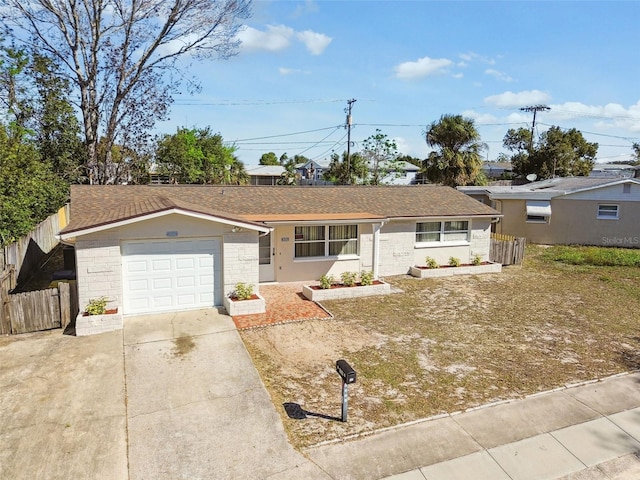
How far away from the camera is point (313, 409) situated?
719 centimetres

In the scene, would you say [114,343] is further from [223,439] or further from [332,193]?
[332,193]

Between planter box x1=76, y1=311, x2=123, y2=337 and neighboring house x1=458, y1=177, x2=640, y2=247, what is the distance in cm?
2052

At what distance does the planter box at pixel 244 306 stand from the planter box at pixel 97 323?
2.72 metres

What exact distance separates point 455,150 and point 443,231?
1563 centimetres


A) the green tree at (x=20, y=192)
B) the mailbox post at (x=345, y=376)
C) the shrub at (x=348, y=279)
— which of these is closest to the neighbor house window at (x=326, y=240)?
the shrub at (x=348, y=279)

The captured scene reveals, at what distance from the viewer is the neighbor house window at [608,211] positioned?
23.5 metres

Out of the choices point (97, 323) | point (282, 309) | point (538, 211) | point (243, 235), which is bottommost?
point (282, 309)

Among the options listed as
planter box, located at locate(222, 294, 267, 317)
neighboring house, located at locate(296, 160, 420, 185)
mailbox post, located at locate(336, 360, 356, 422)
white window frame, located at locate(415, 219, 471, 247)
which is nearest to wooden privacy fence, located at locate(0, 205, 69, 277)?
planter box, located at locate(222, 294, 267, 317)

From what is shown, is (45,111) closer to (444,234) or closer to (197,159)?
(197,159)

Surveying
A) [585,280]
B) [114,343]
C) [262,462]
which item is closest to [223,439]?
[262,462]

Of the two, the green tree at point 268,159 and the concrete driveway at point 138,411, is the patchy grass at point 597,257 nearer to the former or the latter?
the concrete driveway at point 138,411

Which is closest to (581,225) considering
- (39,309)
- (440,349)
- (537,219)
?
(537,219)

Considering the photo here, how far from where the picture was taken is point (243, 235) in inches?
471

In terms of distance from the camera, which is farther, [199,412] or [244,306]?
[244,306]
